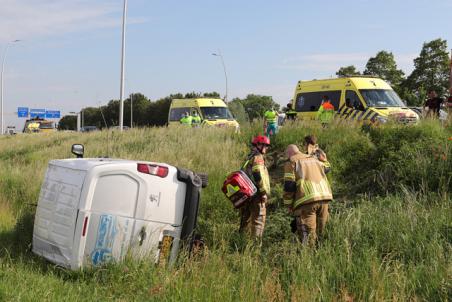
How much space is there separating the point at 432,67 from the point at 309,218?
45.4 m

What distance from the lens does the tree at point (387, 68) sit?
53250 millimetres

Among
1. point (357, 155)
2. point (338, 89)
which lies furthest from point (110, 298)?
point (338, 89)

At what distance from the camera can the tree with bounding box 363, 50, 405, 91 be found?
175 feet

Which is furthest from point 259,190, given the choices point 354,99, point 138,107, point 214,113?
point 138,107

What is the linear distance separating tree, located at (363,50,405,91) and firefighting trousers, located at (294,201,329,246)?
4896 centimetres

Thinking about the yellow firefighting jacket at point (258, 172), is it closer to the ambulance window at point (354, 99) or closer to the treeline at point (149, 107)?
the ambulance window at point (354, 99)

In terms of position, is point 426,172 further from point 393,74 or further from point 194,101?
point 393,74

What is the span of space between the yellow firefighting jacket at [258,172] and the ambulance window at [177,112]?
53.2 feet

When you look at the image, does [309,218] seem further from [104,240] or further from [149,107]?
[149,107]

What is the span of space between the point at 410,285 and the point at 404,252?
0.97 metres

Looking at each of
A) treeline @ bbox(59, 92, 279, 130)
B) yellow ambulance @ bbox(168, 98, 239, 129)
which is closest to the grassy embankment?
yellow ambulance @ bbox(168, 98, 239, 129)

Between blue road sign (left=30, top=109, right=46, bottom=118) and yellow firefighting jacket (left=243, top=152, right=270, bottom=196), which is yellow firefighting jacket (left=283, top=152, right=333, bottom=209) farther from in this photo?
blue road sign (left=30, top=109, right=46, bottom=118)

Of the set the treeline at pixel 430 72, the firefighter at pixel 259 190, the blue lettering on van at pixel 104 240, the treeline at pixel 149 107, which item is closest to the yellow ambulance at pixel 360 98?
the firefighter at pixel 259 190

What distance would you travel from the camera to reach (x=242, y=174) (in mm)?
7121
